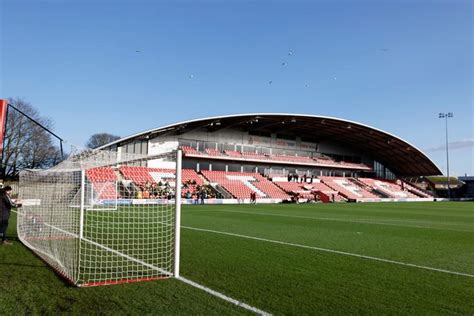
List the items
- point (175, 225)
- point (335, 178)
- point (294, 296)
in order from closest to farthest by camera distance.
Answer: point (294, 296)
point (175, 225)
point (335, 178)

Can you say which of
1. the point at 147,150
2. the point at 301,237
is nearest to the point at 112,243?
the point at 301,237

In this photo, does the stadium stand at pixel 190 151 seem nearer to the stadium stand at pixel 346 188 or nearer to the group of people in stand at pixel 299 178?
the group of people in stand at pixel 299 178

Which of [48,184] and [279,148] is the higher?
[279,148]

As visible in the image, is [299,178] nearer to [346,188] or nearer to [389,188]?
[346,188]

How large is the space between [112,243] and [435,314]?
24.4 feet

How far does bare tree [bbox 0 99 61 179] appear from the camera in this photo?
38.7 m

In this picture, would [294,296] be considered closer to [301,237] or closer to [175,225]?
[175,225]

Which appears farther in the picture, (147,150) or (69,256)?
(147,150)

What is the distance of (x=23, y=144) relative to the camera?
39719 millimetres

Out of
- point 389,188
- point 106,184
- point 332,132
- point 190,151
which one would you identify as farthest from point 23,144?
point 389,188

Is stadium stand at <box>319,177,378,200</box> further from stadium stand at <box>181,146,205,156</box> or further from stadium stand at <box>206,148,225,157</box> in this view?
stadium stand at <box>181,146,205,156</box>

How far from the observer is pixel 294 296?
17.1 ft

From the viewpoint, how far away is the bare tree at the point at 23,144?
127ft

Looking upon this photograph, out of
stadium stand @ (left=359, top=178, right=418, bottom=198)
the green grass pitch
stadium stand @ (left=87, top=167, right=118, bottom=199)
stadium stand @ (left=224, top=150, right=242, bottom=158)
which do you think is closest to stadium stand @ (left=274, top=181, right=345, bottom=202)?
stadium stand @ (left=224, top=150, right=242, bottom=158)
